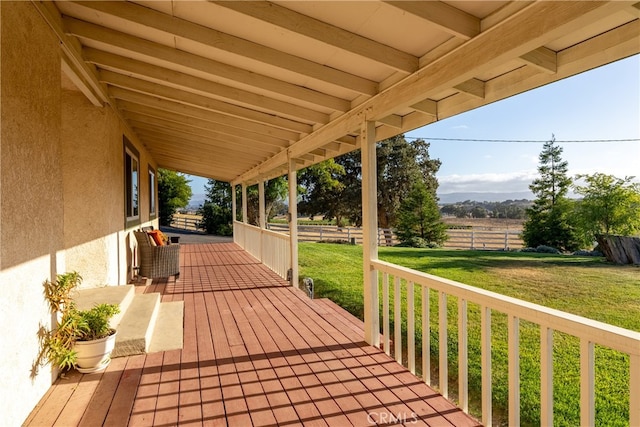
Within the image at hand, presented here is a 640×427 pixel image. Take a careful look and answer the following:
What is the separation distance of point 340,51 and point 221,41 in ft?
2.81

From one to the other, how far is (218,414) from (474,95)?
275 cm

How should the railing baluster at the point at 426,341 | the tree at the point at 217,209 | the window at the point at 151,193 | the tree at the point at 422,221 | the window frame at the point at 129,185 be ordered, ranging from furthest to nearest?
the tree at the point at 217,209 → the tree at the point at 422,221 → the window at the point at 151,193 → the window frame at the point at 129,185 → the railing baluster at the point at 426,341

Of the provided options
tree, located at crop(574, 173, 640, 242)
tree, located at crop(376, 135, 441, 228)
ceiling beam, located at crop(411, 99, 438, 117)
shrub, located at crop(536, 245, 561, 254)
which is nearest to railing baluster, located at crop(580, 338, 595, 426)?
ceiling beam, located at crop(411, 99, 438, 117)

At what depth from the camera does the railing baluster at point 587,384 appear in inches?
66.3

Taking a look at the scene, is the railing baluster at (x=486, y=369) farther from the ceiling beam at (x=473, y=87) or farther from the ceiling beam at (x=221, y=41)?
the ceiling beam at (x=221, y=41)

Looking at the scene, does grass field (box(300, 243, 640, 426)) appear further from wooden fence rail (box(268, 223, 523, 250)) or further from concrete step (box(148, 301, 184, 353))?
wooden fence rail (box(268, 223, 523, 250))

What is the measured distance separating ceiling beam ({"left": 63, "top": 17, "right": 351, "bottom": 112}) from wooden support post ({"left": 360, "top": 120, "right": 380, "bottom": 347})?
1.85 feet

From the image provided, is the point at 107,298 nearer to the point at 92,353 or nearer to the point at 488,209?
the point at 92,353

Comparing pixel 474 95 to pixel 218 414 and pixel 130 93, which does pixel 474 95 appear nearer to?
pixel 218 414

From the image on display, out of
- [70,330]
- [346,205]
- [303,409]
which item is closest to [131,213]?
[70,330]

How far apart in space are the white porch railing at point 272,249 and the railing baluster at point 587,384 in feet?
16.6

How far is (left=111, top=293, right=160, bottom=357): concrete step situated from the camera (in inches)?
131

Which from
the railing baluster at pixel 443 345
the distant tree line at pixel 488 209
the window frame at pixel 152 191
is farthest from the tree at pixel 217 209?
the railing baluster at pixel 443 345

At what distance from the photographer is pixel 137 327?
3.66 metres
